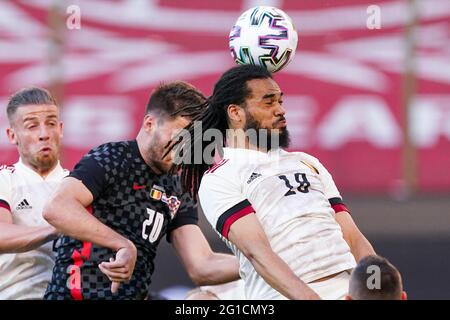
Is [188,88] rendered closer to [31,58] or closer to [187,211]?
[187,211]

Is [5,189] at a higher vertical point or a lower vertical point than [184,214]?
higher

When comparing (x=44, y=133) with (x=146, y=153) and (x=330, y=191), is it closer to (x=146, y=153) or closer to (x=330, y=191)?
(x=146, y=153)

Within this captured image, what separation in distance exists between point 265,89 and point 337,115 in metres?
5.39

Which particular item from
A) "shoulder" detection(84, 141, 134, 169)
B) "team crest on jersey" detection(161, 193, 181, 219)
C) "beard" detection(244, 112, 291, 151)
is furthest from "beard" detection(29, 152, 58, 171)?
"beard" detection(244, 112, 291, 151)

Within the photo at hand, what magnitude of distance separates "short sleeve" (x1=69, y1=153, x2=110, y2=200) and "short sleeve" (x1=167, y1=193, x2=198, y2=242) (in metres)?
0.66

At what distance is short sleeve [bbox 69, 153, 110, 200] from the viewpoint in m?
5.96

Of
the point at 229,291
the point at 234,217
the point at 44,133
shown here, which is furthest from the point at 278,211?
the point at 229,291

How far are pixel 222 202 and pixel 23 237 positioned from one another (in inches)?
44.3

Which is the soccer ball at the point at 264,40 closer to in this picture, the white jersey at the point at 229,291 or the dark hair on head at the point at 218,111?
the dark hair on head at the point at 218,111

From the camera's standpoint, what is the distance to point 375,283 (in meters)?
5.02

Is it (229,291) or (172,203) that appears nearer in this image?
(172,203)

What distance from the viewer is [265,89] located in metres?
5.90

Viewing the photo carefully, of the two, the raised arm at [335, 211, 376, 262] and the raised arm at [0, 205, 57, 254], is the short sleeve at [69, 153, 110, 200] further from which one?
the raised arm at [335, 211, 376, 262]
